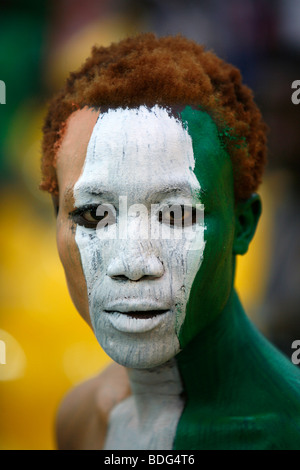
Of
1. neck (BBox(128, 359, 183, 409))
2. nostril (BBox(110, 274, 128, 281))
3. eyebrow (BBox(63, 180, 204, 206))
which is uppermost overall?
eyebrow (BBox(63, 180, 204, 206))

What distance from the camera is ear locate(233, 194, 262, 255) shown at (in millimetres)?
1227

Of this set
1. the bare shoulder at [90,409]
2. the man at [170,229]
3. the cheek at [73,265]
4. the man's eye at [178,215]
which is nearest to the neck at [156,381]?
the man at [170,229]

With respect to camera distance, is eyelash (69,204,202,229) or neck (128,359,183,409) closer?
eyelash (69,204,202,229)

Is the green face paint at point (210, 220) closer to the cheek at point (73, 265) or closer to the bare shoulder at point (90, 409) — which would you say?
the cheek at point (73, 265)

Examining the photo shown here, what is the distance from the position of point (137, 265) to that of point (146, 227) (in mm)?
82

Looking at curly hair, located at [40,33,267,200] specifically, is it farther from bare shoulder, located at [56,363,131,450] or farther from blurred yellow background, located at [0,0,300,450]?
blurred yellow background, located at [0,0,300,450]

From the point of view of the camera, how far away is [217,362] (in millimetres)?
1238

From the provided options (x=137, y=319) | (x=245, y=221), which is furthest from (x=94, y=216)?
(x=245, y=221)

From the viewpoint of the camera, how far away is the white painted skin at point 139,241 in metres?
1.03

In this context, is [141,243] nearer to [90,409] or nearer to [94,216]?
[94,216]

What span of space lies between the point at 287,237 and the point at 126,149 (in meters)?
2.28

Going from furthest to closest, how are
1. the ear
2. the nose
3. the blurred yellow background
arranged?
1. the blurred yellow background
2. the ear
3. the nose

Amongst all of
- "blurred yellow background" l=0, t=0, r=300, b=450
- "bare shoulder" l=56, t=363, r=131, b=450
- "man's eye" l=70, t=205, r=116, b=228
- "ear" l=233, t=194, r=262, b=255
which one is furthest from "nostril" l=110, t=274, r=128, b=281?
"blurred yellow background" l=0, t=0, r=300, b=450
